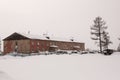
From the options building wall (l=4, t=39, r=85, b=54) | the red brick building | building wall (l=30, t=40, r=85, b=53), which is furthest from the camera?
building wall (l=30, t=40, r=85, b=53)

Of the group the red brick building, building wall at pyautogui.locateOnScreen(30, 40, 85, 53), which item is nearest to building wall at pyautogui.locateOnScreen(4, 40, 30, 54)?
the red brick building

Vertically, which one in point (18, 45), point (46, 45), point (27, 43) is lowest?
point (46, 45)

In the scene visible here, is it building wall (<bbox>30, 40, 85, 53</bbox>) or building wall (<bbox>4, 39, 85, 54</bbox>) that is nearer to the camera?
building wall (<bbox>4, 39, 85, 54</bbox>)

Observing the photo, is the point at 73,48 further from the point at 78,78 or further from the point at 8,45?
the point at 78,78

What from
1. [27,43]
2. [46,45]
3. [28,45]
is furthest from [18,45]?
[46,45]

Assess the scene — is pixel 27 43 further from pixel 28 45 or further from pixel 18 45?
pixel 18 45

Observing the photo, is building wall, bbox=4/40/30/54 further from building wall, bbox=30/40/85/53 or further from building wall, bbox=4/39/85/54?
building wall, bbox=30/40/85/53

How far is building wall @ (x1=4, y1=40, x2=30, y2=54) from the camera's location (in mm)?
70269

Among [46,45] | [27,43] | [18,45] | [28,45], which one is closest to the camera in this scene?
[28,45]

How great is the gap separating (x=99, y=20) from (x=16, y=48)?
31.0 meters

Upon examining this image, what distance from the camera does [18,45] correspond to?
72250 millimetres

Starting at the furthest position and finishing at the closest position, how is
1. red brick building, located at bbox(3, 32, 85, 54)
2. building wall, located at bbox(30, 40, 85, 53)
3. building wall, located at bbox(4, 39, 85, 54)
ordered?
building wall, located at bbox(30, 40, 85, 53) < red brick building, located at bbox(3, 32, 85, 54) < building wall, located at bbox(4, 39, 85, 54)

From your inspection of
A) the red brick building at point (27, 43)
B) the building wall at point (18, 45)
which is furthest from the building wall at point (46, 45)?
the building wall at point (18, 45)

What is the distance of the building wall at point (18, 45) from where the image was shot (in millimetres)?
70269
